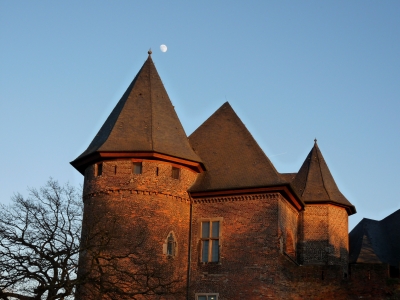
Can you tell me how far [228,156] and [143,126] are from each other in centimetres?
371

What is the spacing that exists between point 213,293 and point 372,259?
992 cm

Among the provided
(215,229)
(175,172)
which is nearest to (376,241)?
(215,229)

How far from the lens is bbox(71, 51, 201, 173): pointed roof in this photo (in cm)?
2523

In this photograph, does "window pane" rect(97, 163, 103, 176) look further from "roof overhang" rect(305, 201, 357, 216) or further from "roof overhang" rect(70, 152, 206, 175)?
"roof overhang" rect(305, 201, 357, 216)

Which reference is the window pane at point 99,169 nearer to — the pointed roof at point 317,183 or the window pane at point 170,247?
the window pane at point 170,247

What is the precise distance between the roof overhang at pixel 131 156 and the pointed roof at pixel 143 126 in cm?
6

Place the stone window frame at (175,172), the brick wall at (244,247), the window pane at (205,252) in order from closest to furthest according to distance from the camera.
Result: the brick wall at (244,247), the window pane at (205,252), the stone window frame at (175,172)

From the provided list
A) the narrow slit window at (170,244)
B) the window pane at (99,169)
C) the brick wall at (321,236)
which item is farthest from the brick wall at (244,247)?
the window pane at (99,169)

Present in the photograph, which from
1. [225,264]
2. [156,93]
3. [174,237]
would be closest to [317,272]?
[225,264]

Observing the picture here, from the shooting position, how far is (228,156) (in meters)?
27.1

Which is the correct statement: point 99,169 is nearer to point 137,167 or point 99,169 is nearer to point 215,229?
point 137,167

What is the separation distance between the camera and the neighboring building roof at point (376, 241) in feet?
103

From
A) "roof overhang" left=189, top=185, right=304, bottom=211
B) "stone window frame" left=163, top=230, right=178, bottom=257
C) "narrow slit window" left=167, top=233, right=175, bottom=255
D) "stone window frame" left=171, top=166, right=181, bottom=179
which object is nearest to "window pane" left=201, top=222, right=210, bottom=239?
"roof overhang" left=189, top=185, right=304, bottom=211

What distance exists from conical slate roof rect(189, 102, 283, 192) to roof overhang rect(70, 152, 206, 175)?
75cm
